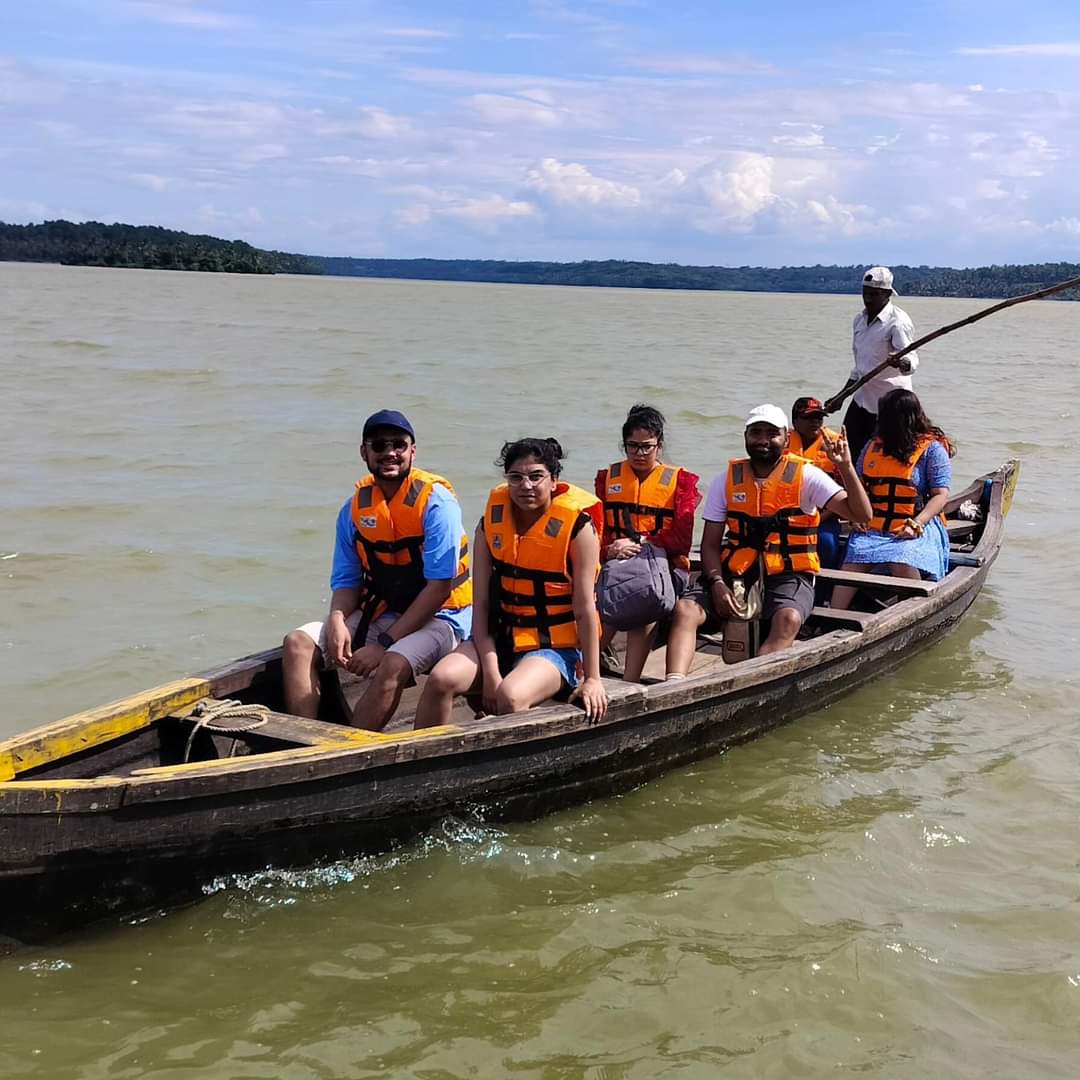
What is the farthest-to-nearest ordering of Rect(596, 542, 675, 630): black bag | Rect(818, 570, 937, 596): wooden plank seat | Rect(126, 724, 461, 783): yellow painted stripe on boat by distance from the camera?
Rect(818, 570, 937, 596): wooden plank seat → Rect(596, 542, 675, 630): black bag → Rect(126, 724, 461, 783): yellow painted stripe on boat

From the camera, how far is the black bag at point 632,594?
5477 millimetres

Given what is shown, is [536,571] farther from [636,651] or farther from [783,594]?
[783,594]

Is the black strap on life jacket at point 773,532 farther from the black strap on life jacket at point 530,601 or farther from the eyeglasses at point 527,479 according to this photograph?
the eyeglasses at point 527,479

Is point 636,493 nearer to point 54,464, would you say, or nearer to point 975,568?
point 975,568

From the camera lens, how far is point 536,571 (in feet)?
15.7

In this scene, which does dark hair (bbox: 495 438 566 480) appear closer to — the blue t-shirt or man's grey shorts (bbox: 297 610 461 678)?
the blue t-shirt

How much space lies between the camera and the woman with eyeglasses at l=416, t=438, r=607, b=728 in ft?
15.2

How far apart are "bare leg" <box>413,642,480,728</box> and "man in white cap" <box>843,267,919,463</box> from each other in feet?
14.3

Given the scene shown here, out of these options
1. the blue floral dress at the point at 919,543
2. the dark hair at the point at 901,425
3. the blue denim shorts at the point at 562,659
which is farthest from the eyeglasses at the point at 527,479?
the dark hair at the point at 901,425

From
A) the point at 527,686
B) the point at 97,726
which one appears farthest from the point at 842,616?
the point at 97,726

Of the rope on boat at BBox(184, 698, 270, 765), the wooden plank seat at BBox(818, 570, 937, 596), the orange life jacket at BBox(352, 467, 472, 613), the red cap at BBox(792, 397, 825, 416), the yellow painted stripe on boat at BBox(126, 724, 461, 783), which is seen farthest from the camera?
the red cap at BBox(792, 397, 825, 416)

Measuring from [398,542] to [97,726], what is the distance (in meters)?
1.41

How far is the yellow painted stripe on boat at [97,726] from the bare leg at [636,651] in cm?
196

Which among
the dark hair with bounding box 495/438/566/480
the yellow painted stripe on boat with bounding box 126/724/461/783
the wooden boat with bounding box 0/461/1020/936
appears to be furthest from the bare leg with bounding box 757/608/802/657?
the yellow painted stripe on boat with bounding box 126/724/461/783
